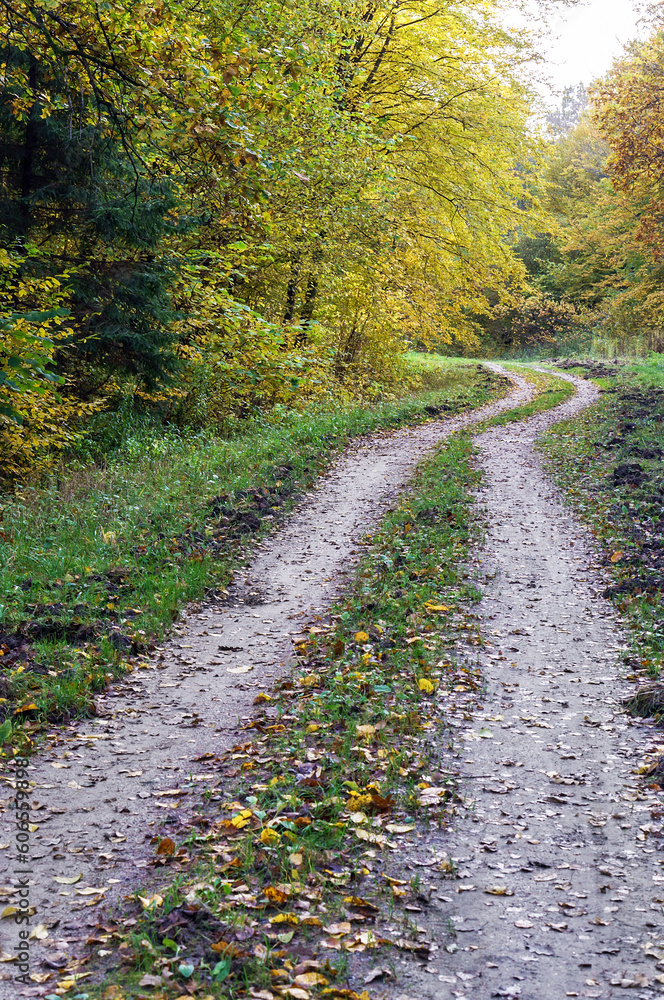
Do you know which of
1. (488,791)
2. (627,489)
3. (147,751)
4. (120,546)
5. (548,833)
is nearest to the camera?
(548,833)

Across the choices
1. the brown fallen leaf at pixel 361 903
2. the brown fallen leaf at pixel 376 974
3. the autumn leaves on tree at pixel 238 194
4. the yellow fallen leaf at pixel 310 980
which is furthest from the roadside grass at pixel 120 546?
the brown fallen leaf at pixel 376 974

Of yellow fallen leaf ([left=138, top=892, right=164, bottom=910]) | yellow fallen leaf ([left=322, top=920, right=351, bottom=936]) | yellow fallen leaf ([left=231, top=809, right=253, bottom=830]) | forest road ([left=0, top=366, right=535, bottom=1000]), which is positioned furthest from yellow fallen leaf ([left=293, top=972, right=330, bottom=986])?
yellow fallen leaf ([left=231, top=809, right=253, bottom=830])

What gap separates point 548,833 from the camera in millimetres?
4383

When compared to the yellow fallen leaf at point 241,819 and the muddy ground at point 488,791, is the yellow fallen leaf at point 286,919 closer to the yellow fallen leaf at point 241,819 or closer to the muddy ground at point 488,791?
the muddy ground at point 488,791

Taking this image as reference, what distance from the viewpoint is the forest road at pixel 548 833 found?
3.40 meters

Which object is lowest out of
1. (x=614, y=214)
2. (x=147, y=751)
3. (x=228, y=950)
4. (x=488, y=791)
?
(x=147, y=751)

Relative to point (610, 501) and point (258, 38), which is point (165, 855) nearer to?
point (610, 501)

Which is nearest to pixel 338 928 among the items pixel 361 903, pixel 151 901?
pixel 361 903

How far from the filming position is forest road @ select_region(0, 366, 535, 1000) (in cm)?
388

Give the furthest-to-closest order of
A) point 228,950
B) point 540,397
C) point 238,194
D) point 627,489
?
1. point 540,397
2. point 627,489
3. point 238,194
4. point 228,950

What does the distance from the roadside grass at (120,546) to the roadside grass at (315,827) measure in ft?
4.55

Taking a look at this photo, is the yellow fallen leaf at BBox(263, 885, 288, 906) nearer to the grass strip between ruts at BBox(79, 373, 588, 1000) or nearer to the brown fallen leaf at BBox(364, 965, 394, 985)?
the grass strip between ruts at BBox(79, 373, 588, 1000)

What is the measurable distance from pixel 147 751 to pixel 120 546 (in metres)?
3.50

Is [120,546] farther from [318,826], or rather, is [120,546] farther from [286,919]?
[286,919]
